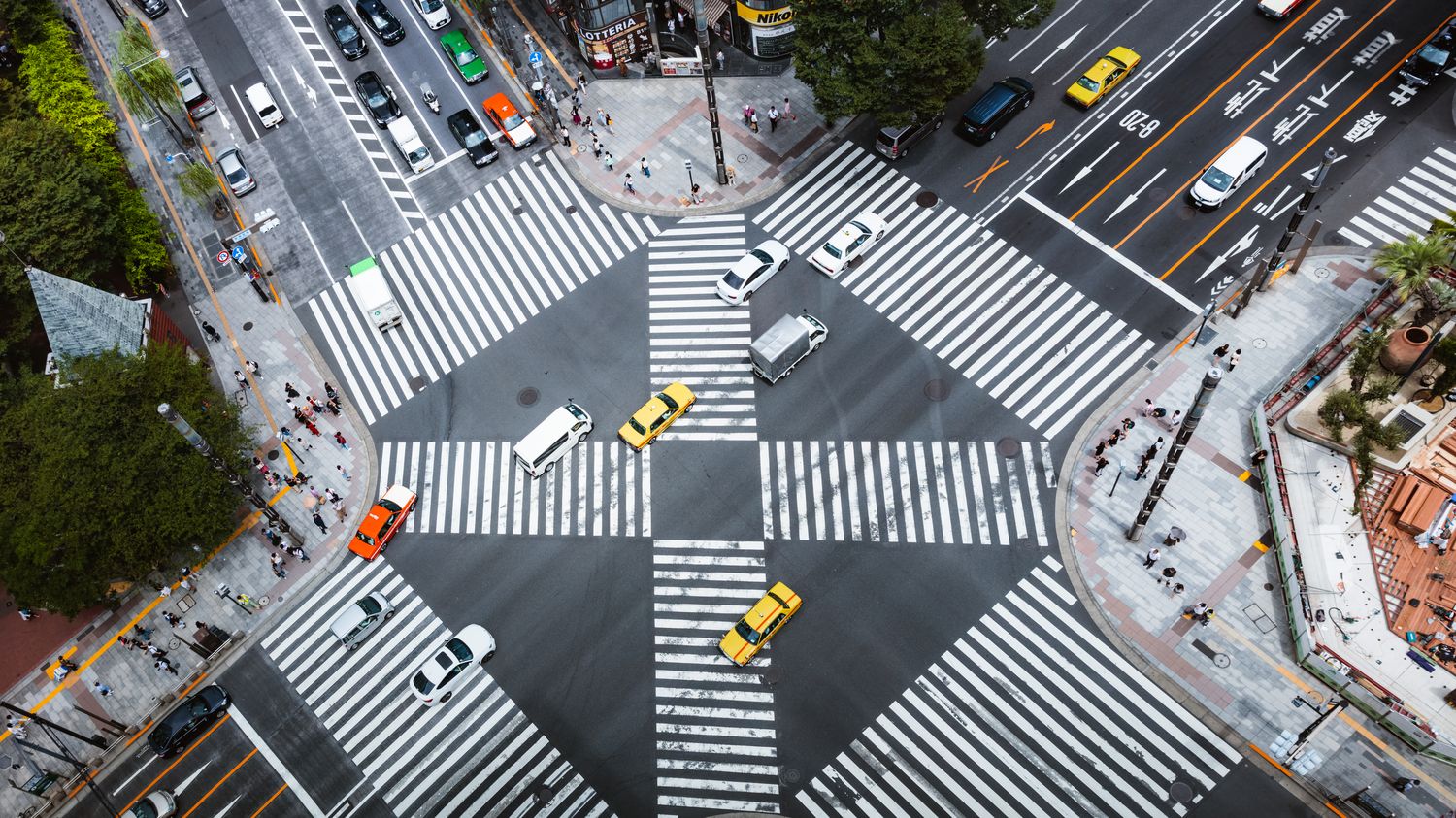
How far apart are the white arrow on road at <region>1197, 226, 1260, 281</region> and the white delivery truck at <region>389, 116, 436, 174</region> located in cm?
5068

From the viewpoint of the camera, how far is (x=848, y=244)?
6188 centimetres

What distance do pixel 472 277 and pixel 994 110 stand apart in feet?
115

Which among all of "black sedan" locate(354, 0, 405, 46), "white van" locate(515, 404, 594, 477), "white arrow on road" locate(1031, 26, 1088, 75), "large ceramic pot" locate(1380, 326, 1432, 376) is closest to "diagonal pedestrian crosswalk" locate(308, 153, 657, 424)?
"white van" locate(515, 404, 594, 477)

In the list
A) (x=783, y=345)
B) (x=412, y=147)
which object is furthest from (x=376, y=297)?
(x=783, y=345)

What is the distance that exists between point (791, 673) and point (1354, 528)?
2850 centimetres

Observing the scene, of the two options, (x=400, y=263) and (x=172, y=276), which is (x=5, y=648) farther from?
(x=400, y=263)

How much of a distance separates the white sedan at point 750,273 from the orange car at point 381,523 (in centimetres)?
2194

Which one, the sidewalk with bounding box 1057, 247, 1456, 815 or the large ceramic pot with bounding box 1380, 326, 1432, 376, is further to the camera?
the large ceramic pot with bounding box 1380, 326, 1432, 376

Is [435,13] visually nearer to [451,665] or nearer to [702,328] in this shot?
[702,328]

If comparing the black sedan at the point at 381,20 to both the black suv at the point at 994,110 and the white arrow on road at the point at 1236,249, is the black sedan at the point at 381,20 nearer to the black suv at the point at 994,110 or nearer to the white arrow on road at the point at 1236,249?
the black suv at the point at 994,110

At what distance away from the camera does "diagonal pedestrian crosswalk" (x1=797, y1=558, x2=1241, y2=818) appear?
45594 mm

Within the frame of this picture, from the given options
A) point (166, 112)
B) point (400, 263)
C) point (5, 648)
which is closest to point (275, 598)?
point (5, 648)

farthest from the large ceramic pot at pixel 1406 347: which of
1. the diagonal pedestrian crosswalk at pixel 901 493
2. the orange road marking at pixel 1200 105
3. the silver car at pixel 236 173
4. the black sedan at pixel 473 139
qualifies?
the silver car at pixel 236 173

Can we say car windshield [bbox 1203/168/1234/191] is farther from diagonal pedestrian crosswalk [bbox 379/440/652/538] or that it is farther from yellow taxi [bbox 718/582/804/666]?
diagonal pedestrian crosswalk [bbox 379/440/652/538]
